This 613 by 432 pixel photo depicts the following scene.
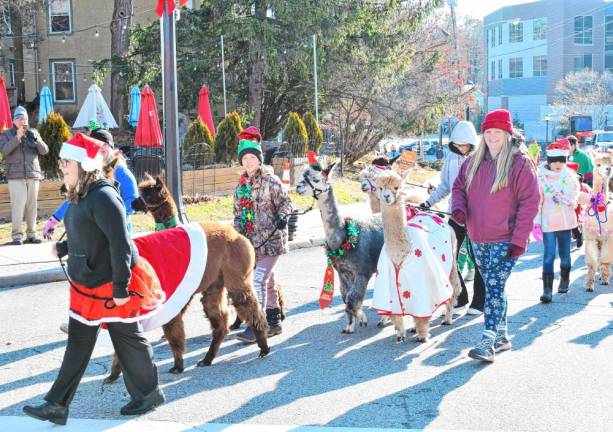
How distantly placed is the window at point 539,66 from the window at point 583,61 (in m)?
3.10

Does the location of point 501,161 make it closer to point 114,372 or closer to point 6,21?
point 114,372

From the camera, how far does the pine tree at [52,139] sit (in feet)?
50.3

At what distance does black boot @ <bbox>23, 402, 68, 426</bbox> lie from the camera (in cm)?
496

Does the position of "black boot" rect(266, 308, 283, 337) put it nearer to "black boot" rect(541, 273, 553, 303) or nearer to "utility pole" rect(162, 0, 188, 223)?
"black boot" rect(541, 273, 553, 303)

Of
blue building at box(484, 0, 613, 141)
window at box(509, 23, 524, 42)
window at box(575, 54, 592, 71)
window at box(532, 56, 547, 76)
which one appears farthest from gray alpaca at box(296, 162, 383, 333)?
window at box(509, 23, 524, 42)

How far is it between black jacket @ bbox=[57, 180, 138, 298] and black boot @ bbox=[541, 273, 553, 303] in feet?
17.8

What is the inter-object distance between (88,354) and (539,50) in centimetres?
7468

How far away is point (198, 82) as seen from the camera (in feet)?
79.6

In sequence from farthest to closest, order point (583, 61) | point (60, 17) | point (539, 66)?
point (539, 66) → point (583, 61) → point (60, 17)

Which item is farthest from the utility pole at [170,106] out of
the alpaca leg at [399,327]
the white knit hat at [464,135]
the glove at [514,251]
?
the glove at [514,251]

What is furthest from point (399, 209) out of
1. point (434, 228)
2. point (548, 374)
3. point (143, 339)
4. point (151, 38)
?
point (151, 38)

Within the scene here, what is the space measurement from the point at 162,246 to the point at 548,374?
315 cm

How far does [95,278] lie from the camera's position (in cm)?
489

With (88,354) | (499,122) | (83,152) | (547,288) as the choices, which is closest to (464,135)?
(547,288)
